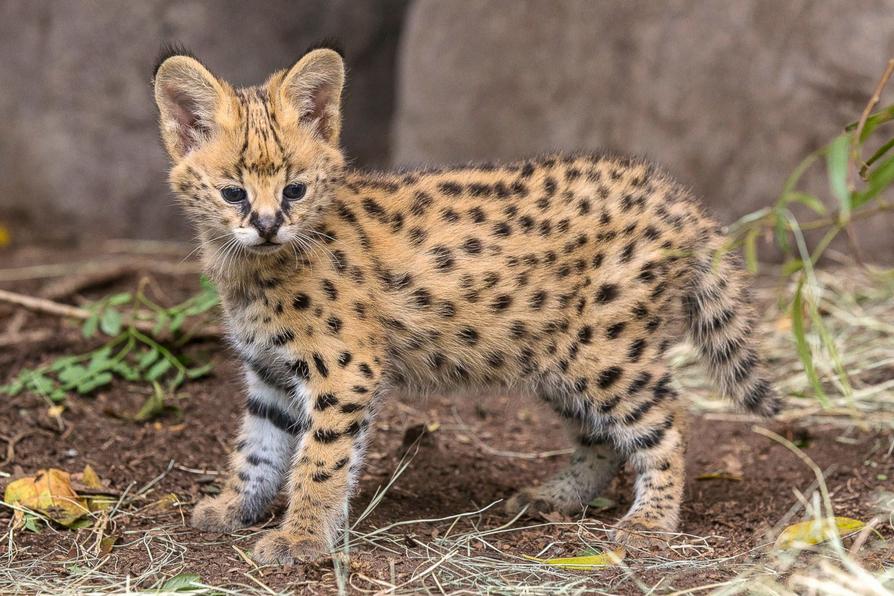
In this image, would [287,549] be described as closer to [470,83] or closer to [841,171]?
[841,171]

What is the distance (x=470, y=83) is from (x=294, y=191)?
585 cm

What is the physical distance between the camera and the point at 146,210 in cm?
1081

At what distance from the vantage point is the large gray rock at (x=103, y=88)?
10406 millimetres

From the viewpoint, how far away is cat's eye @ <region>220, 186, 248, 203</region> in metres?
4.59

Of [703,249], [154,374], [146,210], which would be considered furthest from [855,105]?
[146,210]

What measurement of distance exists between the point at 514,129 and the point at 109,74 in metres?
3.88

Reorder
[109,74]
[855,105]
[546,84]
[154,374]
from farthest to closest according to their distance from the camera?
[109,74], [546,84], [855,105], [154,374]

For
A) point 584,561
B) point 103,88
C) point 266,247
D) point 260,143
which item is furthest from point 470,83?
point 584,561

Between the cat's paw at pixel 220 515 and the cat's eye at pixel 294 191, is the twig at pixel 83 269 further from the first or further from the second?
the cat's eye at pixel 294 191

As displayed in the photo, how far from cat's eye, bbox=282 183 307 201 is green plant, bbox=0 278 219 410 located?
64.2 inches

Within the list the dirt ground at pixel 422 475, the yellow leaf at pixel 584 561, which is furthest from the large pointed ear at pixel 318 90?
the yellow leaf at pixel 584 561

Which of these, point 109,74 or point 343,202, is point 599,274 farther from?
point 109,74

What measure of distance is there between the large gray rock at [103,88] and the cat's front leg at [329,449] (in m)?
5.93

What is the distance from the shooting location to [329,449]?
4699 millimetres
